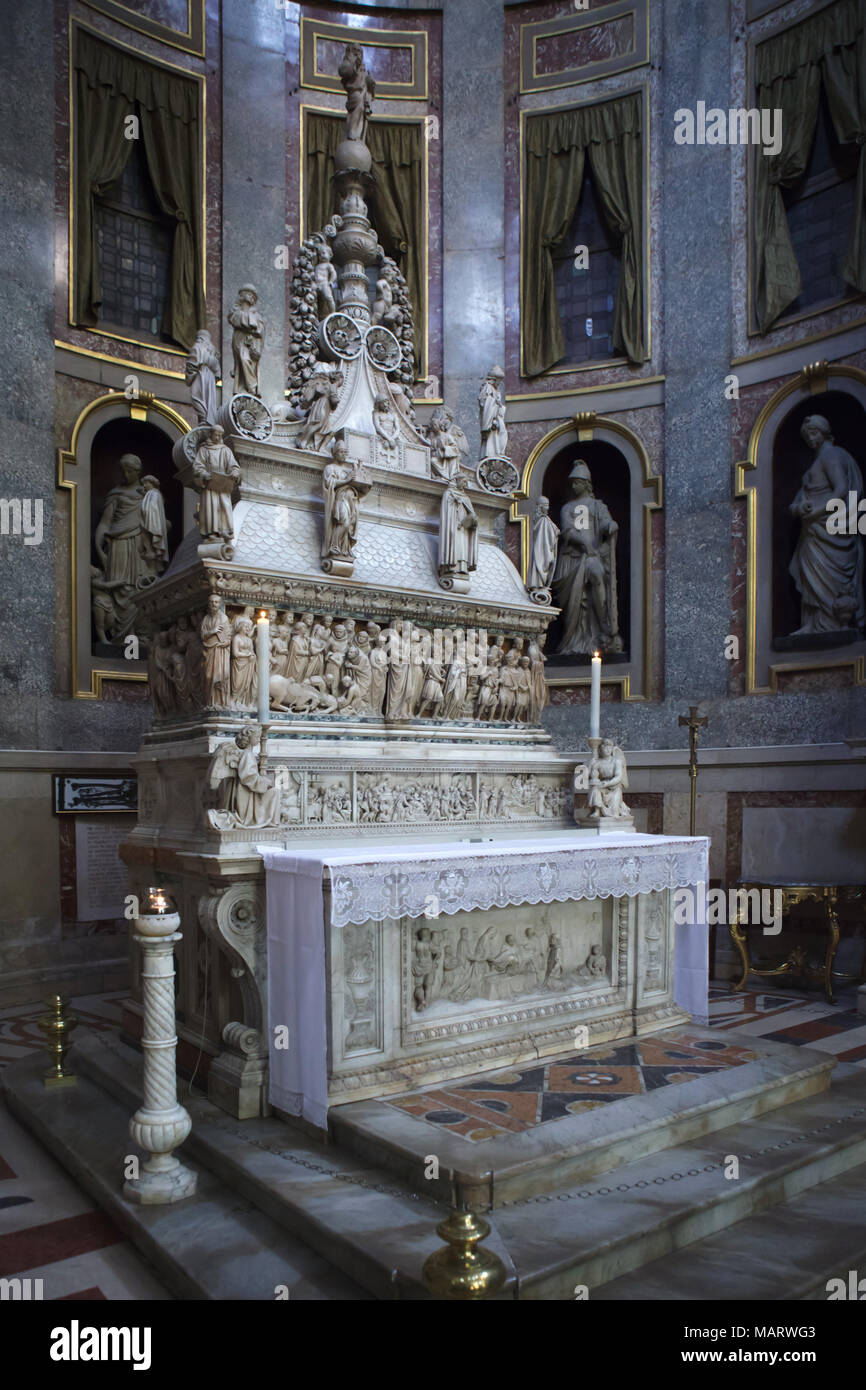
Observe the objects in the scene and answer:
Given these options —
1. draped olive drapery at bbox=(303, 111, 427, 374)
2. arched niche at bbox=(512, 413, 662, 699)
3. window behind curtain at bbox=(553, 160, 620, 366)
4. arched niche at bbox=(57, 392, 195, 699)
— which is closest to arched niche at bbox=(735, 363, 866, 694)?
arched niche at bbox=(512, 413, 662, 699)

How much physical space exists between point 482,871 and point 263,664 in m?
1.63

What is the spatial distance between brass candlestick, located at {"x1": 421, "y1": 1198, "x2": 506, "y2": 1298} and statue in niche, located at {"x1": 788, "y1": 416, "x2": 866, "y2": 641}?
7622 mm

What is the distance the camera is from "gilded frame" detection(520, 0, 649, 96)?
37.0 ft

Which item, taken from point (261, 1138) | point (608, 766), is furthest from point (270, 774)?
point (608, 766)

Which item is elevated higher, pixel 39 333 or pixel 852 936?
pixel 39 333

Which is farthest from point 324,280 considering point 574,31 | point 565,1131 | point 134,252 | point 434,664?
point 574,31

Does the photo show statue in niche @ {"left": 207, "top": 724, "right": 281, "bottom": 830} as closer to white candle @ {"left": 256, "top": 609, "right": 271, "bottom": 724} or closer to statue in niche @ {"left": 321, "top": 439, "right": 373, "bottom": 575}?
white candle @ {"left": 256, "top": 609, "right": 271, "bottom": 724}

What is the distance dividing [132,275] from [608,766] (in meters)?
7.93

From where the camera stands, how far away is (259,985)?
5148 mm

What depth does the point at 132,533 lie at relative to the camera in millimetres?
10172

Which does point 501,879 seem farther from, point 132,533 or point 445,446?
point 132,533

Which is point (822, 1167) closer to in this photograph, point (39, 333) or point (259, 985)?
point (259, 985)

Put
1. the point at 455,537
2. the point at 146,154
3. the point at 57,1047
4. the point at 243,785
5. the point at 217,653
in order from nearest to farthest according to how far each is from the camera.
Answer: the point at 243,785 → the point at 217,653 → the point at 57,1047 → the point at 455,537 → the point at 146,154

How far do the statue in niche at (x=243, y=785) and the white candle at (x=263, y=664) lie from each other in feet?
0.40
